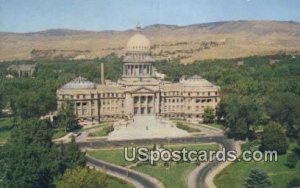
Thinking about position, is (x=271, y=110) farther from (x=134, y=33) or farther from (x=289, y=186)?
(x=134, y=33)

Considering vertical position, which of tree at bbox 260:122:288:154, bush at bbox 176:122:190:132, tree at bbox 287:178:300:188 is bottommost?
tree at bbox 287:178:300:188

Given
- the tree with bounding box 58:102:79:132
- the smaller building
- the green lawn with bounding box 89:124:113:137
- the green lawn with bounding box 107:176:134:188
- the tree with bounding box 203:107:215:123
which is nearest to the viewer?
the green lawn with bounding box 107:176:134:188

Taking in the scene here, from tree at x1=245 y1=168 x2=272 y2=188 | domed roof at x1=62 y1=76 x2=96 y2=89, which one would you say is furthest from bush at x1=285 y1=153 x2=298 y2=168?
domed roof at x1=62 y1=76 x2=96 y2=89

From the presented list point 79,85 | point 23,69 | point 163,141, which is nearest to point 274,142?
point 163,141

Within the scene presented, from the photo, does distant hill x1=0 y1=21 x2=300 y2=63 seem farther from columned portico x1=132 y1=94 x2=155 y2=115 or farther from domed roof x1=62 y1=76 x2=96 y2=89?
domed roof x1=62 y1=76 x2=96 y2=89

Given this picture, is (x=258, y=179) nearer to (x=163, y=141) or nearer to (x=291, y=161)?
(x=291, y=161)

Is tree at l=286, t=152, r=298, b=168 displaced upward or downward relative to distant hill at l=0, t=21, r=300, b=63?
downward

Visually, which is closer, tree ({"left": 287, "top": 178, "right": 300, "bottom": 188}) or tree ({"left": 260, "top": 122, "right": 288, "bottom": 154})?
tree ({"left": 287, "top": 178, "right": 300, "bottom": 188})

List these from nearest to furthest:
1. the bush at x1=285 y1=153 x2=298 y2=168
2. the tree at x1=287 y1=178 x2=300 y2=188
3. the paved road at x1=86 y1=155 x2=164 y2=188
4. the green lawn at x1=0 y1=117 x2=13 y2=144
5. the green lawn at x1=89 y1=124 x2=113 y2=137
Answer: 1. the tree at x1=287 y1=178 x2=300 y2=188
2. the paved road at x1=86 y1=155 x2=164 y2=188
3. the bush at x1=285 y1=153 x2=298 y2=168
4. the green lawn at x1=0 y1=117 x2=13 y2=144
5. the green lawn at x1=89 y1=124 x2=113 y2=137
